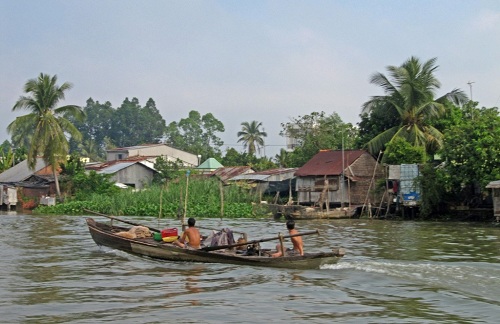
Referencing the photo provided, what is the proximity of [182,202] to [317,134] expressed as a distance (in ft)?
40.9

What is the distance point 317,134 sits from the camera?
132 ft

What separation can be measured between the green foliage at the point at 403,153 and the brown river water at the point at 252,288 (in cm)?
1111

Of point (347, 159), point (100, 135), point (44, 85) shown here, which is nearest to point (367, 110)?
point (347, 159)

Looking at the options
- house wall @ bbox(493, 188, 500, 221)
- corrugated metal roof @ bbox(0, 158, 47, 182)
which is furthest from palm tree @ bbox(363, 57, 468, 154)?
corrugated metal roof @ bbox(0, 158, 47, 182)

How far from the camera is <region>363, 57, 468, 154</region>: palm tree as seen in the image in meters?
30.3

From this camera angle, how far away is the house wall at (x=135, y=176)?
138ft

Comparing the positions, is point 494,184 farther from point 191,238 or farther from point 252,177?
point 252,177

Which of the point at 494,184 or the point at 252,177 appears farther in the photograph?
the point at 252,177

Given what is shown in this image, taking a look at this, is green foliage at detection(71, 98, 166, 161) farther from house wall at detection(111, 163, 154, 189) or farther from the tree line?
house wall at detection(111, 163, 154, 189)

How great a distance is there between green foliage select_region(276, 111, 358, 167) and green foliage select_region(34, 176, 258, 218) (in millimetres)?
7070

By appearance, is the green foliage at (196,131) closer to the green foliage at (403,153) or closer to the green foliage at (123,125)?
the green foliage at (123,125)

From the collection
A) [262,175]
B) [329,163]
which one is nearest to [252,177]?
[262,175]

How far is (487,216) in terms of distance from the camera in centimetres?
2627

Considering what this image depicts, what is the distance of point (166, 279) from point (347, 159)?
21.1 metres
